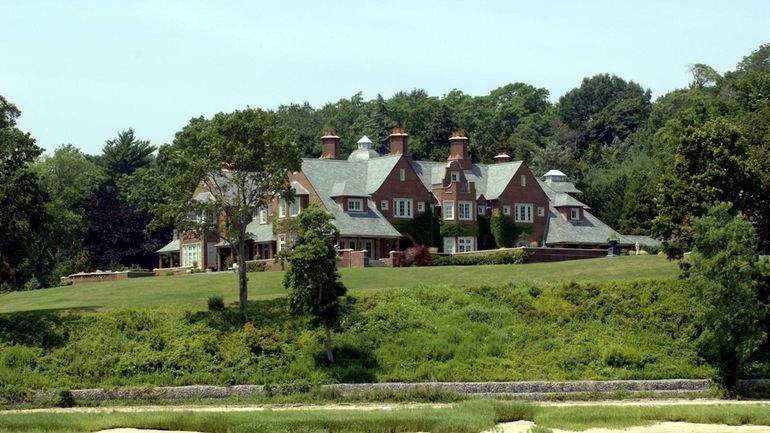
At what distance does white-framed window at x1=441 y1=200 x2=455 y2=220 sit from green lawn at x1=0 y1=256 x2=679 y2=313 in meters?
17.2

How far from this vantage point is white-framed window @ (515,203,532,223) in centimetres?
10856

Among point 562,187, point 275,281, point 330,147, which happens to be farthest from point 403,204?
point 275,281

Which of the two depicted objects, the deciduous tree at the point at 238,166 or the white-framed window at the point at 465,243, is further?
the white-framed window at the point at 465,243

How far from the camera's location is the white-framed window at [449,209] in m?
106

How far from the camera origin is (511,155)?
157m

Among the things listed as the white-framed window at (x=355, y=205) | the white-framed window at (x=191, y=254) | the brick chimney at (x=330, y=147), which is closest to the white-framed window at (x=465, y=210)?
the white-framed window at (x=355, y=205)

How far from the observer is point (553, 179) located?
4643 inches

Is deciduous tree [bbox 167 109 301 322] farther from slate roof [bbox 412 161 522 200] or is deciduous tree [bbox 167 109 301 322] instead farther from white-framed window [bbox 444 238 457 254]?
slate roof [bbox 412 161 522 200]

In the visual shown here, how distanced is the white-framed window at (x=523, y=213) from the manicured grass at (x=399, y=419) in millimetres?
53662

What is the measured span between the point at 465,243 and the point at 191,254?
66.0 feet

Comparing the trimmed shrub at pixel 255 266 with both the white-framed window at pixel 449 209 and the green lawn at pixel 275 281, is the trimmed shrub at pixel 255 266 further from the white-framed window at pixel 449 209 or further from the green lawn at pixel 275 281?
the white-framed window at pixel 449 209

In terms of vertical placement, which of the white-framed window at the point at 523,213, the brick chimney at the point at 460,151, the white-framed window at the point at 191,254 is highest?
the brick chimney at the point at 460,151

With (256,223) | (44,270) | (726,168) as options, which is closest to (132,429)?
(726,168)

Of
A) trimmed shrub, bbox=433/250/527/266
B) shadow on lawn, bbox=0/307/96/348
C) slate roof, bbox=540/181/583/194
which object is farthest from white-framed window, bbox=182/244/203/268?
shadow on lawn, bbox=0/307/96/348
